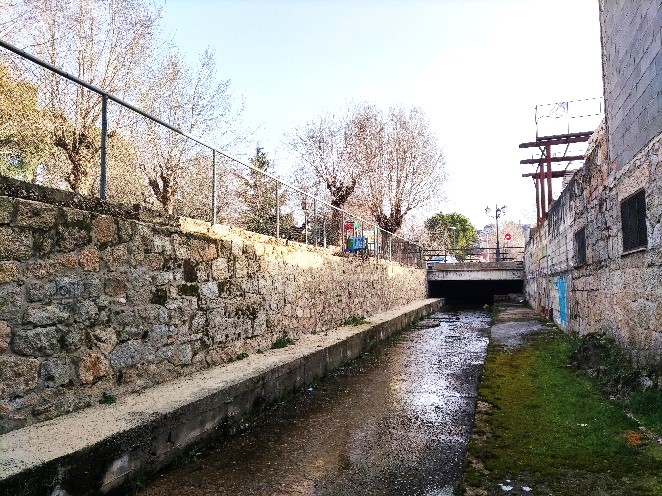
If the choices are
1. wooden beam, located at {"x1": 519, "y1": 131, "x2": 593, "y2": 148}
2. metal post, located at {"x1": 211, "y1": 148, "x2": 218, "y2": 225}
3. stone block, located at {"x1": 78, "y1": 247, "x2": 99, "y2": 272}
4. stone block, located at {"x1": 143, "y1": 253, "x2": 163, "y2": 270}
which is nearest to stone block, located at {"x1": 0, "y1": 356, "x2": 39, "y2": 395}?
stone block, located at {"x1": 78, "y1": 247, "x2": 99, "y2": 272}

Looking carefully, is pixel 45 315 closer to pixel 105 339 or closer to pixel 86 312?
pixel 86 312

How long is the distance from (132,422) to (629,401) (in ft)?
13.5

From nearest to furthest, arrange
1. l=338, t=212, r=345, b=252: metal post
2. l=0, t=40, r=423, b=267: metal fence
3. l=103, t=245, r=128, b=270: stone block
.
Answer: l=103, t=245, r=128, b=270: stone block
l=0, t=40, r=423, b=267: metal fence
l=338, t=212, r=345, b=252: metal post

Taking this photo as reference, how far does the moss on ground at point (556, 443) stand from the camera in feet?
8.92

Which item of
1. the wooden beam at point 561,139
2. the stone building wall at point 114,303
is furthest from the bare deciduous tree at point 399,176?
the stone building wall at point 114,303

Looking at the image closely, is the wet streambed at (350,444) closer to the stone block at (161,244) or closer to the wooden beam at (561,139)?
the stone block at (161,244)

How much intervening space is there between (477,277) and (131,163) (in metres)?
21.0

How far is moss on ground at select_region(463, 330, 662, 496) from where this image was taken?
2720 mm

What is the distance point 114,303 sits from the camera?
3.91 meters

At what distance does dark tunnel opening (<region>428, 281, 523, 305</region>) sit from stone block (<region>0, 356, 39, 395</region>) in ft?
82.0

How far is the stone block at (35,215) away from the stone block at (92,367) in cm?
103

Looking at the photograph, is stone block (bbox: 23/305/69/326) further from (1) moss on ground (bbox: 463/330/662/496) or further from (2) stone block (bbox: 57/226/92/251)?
(1) moss on ground (bbox: 463/330/662/496)

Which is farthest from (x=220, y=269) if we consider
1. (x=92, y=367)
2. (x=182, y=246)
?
(x=92, y=367)

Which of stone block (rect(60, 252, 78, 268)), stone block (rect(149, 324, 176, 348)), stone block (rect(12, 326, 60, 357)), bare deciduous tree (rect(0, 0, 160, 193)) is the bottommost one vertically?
stone block (rect(149, 324, 176, 348))
